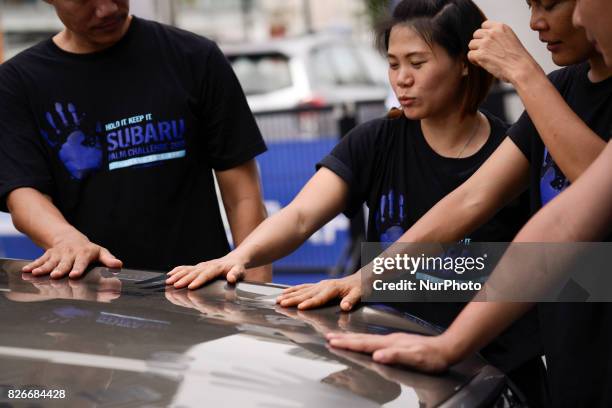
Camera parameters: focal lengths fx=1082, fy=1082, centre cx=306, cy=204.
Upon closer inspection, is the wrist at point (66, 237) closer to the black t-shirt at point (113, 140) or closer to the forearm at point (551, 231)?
the black t-shirt at point (113, 140)

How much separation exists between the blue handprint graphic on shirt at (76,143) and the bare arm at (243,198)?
17.5 inches

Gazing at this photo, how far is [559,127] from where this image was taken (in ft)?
7.61

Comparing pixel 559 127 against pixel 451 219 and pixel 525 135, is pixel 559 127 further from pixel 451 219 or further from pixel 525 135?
pixel 451 219

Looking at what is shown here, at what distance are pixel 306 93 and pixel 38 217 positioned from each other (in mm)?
9565

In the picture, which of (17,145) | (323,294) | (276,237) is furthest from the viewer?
(17,145)

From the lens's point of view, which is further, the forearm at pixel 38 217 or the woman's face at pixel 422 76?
the forearm at pixel 38 217

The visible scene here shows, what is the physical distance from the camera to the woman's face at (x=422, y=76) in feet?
9.52

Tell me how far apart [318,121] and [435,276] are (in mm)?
4607

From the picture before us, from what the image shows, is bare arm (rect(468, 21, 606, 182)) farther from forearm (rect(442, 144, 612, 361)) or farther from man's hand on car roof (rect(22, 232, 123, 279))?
man's hand on car roof (rect(22, 232, 123, 279))

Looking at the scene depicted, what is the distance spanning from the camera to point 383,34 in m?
3.11

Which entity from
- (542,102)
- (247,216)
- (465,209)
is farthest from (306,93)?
(542,102)

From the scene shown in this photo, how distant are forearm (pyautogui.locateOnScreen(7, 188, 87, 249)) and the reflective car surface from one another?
1.99 ft

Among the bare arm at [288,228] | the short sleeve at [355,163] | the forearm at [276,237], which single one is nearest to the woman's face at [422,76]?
the short sleeve at [355,163]

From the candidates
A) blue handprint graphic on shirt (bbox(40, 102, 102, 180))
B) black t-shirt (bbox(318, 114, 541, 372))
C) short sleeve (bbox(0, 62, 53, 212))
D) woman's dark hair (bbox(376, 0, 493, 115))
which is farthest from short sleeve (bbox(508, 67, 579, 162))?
short sleeve (bbox(0, 62, 53, 212))
